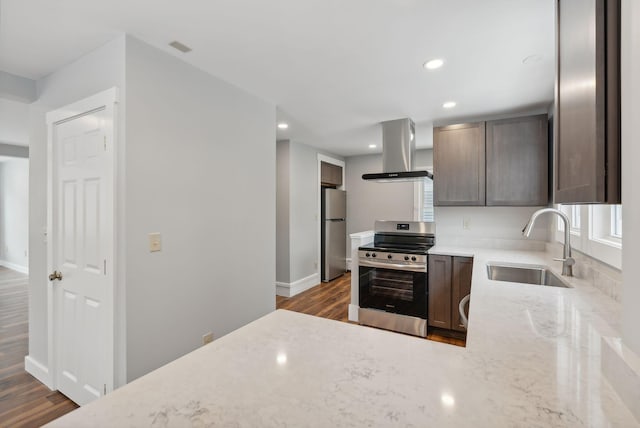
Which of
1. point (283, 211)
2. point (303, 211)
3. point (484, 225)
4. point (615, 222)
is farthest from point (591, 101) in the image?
point (303, 211)

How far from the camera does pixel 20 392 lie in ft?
7.16

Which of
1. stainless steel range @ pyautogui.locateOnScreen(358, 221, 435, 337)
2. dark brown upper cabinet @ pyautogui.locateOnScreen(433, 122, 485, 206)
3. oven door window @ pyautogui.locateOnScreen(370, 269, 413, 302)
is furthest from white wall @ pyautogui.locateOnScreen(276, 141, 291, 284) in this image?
dark brown upper cabinet @ pyautogui.locateOnScreen(433, 122, 485, 206)

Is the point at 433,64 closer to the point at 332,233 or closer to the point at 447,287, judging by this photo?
the point at 447,287

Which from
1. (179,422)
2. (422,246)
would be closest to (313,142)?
(422,246)

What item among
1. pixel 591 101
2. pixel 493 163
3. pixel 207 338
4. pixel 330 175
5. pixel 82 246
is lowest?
pixel 207 338

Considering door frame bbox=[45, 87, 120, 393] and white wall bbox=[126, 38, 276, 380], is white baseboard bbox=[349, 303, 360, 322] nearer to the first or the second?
white wall bbox=[126, 38, 276, 380]

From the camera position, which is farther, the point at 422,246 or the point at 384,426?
the point at 422,246

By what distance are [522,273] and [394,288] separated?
1.26 m

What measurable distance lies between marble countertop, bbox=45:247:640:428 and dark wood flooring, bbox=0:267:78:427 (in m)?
2.04

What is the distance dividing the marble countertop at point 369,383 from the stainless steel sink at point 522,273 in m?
1.35

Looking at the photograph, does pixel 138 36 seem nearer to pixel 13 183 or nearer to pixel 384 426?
pixel 384 426

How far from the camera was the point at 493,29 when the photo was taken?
5.53 ft

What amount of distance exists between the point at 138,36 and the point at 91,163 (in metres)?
0.85

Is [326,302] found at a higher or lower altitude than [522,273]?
lower
